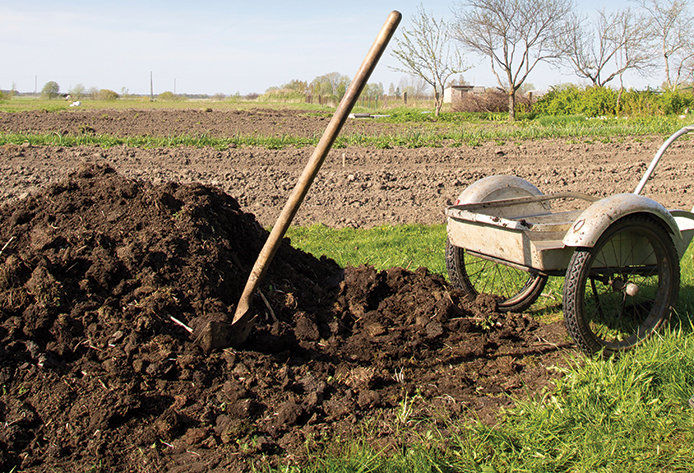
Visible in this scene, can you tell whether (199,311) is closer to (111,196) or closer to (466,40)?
(111,196)

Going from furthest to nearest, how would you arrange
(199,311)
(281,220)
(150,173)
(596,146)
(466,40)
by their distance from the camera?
(466,40) < (596,146) < (150,173) < (199,311) < (281,220)

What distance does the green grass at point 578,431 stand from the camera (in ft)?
8.25

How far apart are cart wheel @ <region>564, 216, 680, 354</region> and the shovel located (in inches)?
61.4

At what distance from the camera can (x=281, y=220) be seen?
2.97 metres

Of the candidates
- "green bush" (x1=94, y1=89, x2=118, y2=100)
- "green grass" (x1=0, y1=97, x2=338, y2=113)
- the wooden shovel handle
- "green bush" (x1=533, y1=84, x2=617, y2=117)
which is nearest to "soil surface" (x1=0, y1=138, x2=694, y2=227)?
the wooden shovel handle

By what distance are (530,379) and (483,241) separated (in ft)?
2.84

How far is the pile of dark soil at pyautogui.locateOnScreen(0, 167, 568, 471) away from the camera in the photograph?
270cm

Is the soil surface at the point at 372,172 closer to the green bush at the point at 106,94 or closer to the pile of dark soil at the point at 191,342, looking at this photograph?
Answer: the pile of dark soil at the point at 191,342

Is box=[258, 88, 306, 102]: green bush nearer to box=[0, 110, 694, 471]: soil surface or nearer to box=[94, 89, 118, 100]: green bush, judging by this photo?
box=[94, 89, 118, 100]: green bush

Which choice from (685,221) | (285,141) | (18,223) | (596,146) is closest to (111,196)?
(18,223)

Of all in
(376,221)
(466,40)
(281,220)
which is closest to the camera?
(281,220)

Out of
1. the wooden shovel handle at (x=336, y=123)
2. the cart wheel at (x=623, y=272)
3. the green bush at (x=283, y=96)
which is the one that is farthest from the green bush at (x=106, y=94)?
the cart wheel at (x=623, y=272)

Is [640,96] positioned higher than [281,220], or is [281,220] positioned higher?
[640,96]

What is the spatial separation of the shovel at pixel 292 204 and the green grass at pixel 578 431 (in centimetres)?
91
